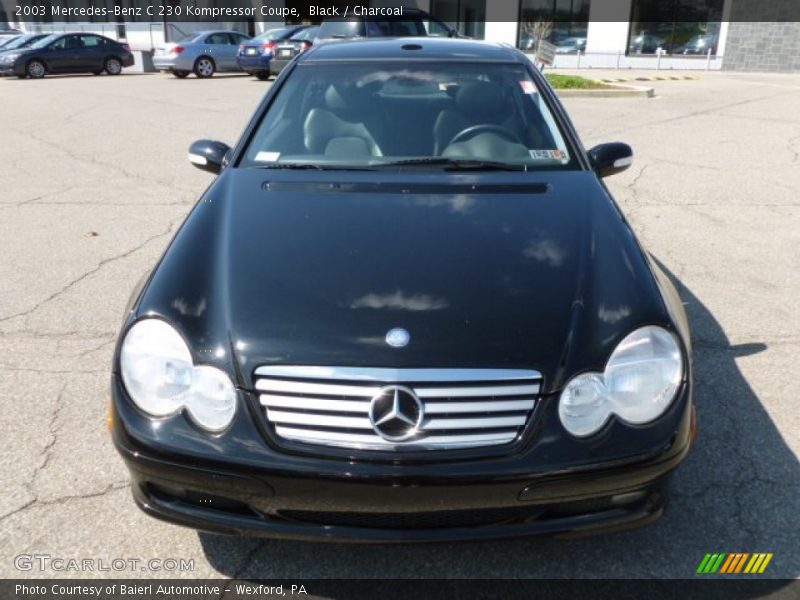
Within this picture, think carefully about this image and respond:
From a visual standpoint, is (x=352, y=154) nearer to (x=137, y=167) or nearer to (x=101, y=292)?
(x=101, y=292)

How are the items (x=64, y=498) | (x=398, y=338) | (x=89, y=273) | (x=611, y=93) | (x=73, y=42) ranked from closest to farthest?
(x=398, y=338), (x=64, y=498), (x=89, y=273), (x=611, y=93), (x=73, y=42)

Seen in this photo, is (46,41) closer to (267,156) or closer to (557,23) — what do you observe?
(557,23)

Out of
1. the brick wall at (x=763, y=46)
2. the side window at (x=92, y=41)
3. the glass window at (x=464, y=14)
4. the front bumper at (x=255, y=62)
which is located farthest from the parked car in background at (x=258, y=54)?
the brick wall at (x=763, y=46)

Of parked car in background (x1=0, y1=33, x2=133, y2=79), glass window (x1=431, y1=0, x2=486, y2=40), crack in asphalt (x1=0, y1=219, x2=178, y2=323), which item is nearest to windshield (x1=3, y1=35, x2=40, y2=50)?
parked car in background (x1=0, y1=33, x2=133, y2=79)

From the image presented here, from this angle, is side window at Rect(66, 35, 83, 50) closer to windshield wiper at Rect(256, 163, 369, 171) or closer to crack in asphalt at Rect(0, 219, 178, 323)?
crack in asphalt at Rect(0, 219, 178, 323)

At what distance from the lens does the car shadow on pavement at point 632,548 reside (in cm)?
248

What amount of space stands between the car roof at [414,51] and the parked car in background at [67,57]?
2128cm

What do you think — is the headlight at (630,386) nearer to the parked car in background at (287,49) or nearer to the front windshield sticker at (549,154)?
the front windshield sticker at (549,154)

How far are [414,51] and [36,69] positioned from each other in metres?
22.1

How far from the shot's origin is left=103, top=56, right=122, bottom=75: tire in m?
23.8

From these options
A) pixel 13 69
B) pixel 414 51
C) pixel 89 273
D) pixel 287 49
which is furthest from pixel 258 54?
pixel 414 51

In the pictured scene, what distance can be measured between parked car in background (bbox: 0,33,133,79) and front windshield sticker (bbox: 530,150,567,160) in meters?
22.6

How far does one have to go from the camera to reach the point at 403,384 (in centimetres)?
214

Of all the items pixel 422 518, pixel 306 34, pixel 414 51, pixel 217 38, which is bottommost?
pixel 217 38
